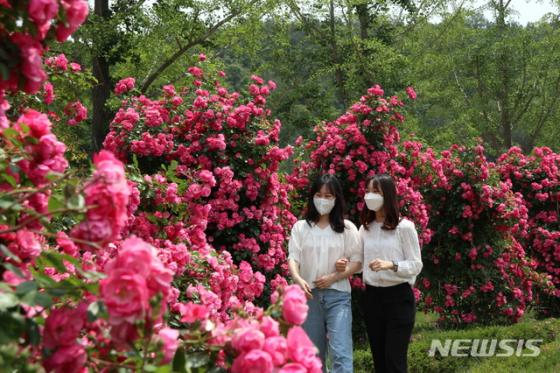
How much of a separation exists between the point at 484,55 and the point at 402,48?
2714mm

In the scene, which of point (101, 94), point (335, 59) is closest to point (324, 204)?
point (101, 94)

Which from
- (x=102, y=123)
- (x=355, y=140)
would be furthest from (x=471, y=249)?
(x=102, y=123)

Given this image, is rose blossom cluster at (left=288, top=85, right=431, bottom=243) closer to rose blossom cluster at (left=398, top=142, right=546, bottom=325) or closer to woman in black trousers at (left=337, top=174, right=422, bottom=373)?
rose blossom cluster at (left=398, top=142, right=546, bottom=325)

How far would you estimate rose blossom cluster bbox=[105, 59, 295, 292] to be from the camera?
5965mm

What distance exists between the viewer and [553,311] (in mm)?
11047

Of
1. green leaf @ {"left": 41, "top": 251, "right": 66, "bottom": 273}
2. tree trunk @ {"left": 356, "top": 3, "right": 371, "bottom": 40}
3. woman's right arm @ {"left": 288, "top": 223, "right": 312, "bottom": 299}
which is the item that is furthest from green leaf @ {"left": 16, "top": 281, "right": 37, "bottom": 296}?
tree trunk @ {"left": 356, "top": 3, "right": 371, "bottom": 40}

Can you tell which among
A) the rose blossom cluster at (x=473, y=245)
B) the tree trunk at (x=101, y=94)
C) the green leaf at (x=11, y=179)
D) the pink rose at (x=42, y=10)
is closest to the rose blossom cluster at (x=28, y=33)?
the pink rose at (x=42, y=10)

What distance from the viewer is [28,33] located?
60.4 inches

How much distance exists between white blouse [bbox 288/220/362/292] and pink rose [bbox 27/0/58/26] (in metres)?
3.36

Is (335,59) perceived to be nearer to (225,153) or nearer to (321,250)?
(225,153)

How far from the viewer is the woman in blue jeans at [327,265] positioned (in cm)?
458

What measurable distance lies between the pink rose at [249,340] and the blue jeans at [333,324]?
312 centimetres

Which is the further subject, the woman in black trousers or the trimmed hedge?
the trimmed hedge

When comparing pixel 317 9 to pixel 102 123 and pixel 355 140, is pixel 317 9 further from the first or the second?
pixel 355 140
